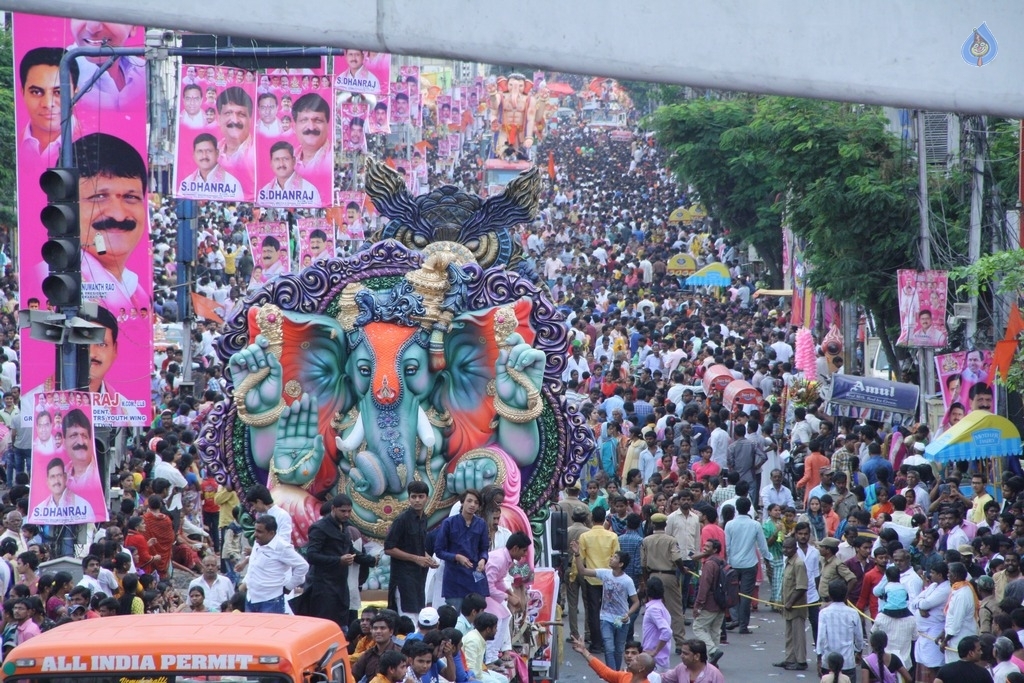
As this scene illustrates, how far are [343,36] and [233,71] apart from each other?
673 inches

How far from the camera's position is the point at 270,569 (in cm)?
1202

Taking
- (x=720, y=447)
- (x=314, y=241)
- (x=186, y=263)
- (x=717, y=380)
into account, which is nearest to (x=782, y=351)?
(x=717, y=380)

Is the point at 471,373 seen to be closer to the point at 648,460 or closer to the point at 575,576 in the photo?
the point at 575,576

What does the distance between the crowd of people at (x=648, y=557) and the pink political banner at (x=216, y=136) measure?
3.01 meters

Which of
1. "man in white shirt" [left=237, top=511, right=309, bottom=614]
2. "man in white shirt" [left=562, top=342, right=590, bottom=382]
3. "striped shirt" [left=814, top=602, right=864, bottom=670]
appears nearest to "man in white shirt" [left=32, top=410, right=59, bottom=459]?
"man in white shirt" [left=237, top=511, right=309, bottom=614]

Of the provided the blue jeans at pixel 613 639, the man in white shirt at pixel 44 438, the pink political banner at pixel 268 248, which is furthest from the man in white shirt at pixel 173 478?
the pink political banner at pixel 268 248

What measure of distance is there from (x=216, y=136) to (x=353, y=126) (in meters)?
18.6

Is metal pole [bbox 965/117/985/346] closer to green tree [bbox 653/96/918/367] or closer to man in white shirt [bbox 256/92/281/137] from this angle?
green tree [bbox 653/96/918/367]

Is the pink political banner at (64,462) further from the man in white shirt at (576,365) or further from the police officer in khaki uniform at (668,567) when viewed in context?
the man in white shirt at (576,365)

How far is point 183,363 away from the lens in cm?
2680

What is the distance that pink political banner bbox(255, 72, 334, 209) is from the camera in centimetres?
2261

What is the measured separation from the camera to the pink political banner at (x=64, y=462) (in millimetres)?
12727

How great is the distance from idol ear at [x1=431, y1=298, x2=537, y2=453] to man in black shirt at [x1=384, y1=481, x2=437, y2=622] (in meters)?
1.72

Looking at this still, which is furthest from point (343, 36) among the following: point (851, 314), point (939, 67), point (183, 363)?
point (851, 314)
